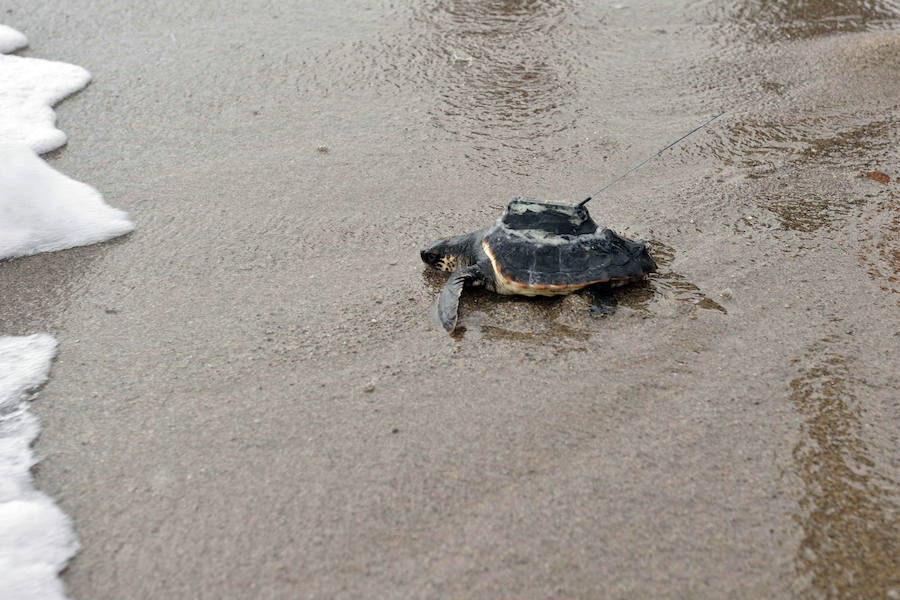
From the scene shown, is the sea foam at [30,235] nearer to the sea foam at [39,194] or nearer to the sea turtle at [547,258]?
the sea foam at [39,194]

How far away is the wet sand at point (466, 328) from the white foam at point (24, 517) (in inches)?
2.9

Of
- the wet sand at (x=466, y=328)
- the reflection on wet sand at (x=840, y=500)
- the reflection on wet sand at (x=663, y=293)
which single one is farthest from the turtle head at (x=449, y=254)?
the reflection on wet sand at (x=840, y=500)

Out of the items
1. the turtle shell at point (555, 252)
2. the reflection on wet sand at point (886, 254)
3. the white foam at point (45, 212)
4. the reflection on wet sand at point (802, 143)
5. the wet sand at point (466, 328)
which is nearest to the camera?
the wet sand at point (466, 328)

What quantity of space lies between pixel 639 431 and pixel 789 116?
120 inches

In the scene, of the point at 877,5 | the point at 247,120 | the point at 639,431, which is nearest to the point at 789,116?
the point at 877,5

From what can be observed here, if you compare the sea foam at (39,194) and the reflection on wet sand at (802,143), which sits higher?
the reflection on wet sand at (802,143)

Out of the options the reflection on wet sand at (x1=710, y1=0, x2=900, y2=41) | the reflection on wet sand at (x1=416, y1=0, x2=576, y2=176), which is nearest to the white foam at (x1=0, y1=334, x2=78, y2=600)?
the reflection on wet sand at (x1=416, y1=0, x2=576, y2=176)

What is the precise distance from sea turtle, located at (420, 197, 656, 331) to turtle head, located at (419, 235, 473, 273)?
0.11 ft

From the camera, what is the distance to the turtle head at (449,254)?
333cm

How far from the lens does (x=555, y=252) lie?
3.08m

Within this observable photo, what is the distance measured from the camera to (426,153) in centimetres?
437

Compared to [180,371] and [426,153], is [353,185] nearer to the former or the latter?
[426,153]

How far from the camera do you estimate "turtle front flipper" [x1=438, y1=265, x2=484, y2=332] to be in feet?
10.0

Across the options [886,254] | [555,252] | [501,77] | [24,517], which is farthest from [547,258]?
[501,77]
